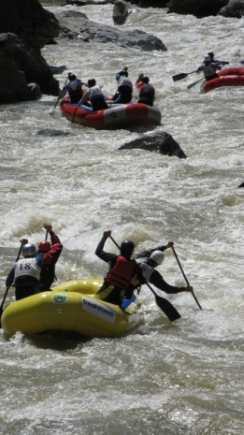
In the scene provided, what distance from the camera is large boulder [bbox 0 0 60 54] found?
68.7ft

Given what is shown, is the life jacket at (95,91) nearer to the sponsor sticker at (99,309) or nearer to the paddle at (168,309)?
the paddle at (168,309)

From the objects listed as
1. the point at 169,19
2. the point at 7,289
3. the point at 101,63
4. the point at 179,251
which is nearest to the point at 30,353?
the point at 7,289

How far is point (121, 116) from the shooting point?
16.4 meters

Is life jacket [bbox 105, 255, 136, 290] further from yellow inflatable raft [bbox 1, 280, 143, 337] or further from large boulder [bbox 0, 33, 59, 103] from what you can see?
large boulder [bbox 0, 33, 59, 103]

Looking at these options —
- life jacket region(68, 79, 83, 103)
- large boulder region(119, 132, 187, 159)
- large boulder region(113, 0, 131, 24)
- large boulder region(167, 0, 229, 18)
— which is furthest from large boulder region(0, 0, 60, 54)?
large boulder region(167, 0, 229, 18)

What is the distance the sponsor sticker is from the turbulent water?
0.23 m

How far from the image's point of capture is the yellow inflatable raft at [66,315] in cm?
789

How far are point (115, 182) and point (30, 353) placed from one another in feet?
20.0

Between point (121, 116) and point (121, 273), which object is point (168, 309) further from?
point (121, 116)

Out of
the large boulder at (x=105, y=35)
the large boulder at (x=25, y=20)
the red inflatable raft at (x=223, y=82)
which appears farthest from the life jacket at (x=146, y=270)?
the large boulder at (x=105, y=35)

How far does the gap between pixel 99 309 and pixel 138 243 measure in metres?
2.91

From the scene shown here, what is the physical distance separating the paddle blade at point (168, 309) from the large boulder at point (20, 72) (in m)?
10.8

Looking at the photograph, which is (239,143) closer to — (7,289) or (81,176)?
(81,176)

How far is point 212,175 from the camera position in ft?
45.0
